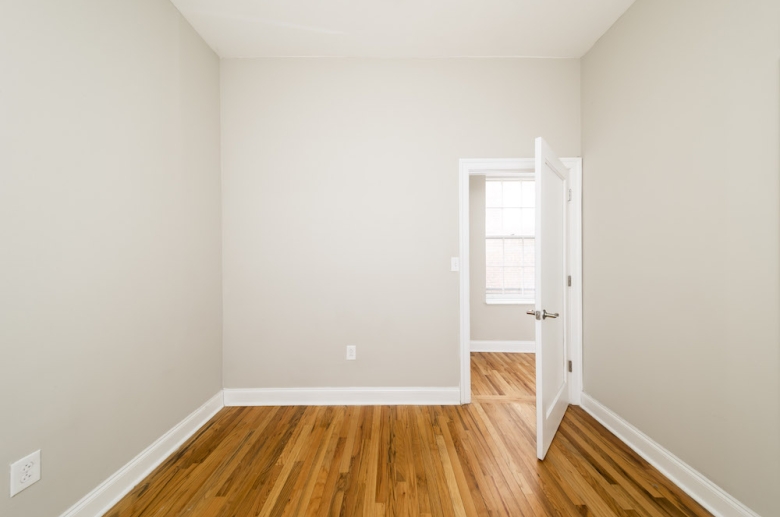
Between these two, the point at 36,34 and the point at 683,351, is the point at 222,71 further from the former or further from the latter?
the point at 683,351

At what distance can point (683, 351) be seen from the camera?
1.85 meters

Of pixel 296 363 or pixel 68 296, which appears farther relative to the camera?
pixel 296 363

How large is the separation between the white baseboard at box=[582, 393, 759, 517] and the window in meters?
2.24

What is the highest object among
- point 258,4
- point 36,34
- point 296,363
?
point 258,4

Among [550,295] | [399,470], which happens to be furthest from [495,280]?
[399,470]

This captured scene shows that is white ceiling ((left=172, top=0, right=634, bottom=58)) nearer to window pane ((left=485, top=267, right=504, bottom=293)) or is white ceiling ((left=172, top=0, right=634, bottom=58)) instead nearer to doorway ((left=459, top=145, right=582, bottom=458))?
doorway ((left=459, top=145, right=582, bottom=458))

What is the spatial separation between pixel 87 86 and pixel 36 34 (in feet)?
0.80

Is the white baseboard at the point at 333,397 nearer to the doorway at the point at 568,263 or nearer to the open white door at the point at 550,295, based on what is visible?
the doorway at the point at 568,263

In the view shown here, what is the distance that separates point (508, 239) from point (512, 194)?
63 cm

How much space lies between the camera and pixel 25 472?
1.33 m

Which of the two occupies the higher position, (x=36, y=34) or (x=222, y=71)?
(x=222, y=71)

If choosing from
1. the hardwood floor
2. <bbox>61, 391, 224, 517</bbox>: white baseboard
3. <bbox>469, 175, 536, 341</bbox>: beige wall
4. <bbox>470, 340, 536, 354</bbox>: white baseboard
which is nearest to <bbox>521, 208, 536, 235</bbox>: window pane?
<bbox>469, 175, 536, 341</bbox>: beige wall

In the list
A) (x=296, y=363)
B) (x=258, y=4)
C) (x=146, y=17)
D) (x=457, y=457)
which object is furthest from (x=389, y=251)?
(x=146, y=17)

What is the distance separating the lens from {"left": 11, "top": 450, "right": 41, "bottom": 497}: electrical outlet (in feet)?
4.25
